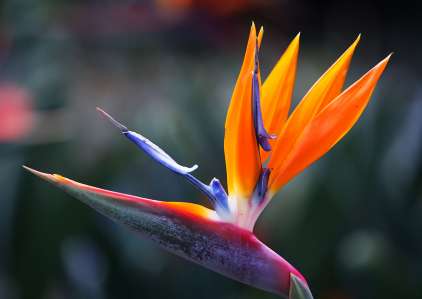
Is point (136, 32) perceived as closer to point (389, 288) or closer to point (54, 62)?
point (54, 62)

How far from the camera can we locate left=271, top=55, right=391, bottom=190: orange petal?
2.39 ft

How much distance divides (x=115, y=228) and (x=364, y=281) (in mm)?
794

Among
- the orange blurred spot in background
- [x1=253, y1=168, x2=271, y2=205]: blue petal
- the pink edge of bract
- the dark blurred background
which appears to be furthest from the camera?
the orange blurred spot in background

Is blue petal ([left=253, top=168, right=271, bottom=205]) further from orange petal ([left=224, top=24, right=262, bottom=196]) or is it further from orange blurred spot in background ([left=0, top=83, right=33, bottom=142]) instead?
orange blurred spot in background ([left=0, top=83, right=33, bottom=142])

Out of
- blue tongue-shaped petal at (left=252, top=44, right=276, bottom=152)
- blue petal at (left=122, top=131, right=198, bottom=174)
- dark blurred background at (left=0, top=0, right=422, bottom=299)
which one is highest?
blue tongue-shaped petal at (left=252, top=44, right=276, bottom=152)

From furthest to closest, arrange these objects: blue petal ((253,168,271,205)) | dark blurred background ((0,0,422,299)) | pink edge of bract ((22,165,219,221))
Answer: dark blurred background ((0,0,422,299)) → blue petal ((253,168,271,205)) → pink edge of bract ((22,165,219,221))

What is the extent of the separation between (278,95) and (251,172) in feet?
0.31

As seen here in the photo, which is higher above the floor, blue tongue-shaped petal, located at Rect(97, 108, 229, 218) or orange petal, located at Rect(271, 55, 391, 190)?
orange petal, located at Rect(271, 55, 391, 190)

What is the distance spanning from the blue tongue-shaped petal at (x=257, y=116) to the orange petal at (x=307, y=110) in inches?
0.6

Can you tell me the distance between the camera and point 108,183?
224cm

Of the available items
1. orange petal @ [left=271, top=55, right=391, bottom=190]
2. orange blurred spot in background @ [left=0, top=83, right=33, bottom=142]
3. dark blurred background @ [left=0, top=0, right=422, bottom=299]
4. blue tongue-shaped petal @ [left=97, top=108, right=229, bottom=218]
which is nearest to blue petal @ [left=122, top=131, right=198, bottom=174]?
blue tongue-shaped petal @ [left=97, top=108, right=229, bottom=218]

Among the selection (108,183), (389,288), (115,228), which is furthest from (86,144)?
(389,288)

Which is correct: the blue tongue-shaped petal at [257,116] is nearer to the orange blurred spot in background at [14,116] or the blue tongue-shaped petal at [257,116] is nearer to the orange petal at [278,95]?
the orange petal at [278,95]

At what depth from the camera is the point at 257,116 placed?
2.49ft
